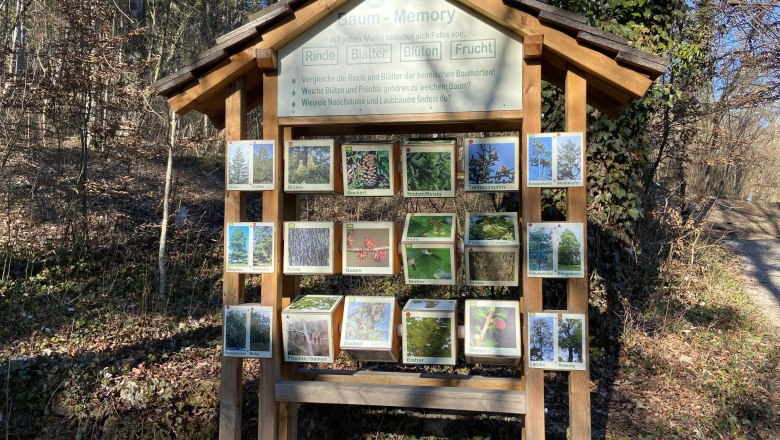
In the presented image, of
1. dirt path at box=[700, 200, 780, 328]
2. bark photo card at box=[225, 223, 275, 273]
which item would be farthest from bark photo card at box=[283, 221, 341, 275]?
dirt path at box=[700, 200, 780, 328]

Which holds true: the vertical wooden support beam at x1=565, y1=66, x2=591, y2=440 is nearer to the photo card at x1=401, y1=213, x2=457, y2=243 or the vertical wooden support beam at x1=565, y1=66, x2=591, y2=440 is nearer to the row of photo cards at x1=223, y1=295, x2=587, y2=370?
the row of photo cards at x1=223, y1=295, x2=587, y2=370

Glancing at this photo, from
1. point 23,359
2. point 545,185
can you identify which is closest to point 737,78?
point 545,185

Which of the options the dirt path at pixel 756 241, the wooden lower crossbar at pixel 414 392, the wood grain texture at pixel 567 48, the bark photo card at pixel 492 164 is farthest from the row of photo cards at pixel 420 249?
the dirt path at pixel 756 241

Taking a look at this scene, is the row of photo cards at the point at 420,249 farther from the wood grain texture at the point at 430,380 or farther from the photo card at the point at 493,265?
the wood grain texture at the point at 430,380

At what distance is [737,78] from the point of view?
10734mm

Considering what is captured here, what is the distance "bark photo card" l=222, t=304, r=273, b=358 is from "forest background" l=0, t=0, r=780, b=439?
1161 millimetres

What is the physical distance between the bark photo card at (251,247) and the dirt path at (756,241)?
23.7ft

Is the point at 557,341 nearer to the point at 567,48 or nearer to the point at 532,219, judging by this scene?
the point at 532,219

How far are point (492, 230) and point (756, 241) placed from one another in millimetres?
11837

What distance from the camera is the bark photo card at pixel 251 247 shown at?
3373 mm

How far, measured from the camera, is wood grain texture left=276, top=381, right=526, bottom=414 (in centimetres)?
316

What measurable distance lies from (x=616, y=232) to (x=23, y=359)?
6089mm

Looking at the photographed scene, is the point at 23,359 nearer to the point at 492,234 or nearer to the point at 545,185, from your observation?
the point at 492,234

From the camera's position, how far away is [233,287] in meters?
3.46
